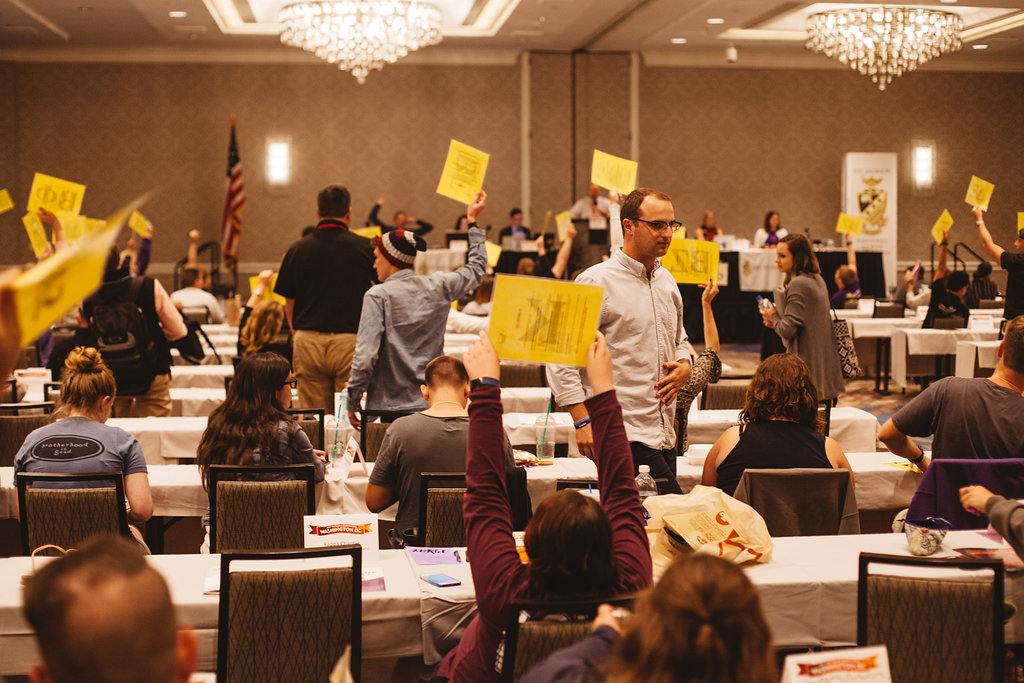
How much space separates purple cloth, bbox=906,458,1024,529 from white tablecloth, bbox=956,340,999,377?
5.97m

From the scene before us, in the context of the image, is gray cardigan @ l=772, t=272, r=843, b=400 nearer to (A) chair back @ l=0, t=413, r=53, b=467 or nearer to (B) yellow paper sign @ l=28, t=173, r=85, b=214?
(A) chair back @ l=0, t=413, r=53, b=467

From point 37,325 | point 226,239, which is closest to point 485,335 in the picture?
point 37,325

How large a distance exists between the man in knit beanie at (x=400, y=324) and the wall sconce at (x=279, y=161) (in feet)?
39.9

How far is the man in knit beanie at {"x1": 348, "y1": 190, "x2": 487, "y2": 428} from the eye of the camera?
4.85 metres

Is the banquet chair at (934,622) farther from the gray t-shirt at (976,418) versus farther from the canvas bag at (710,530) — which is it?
the gray t-shirt at (976,418)

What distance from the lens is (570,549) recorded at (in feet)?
6.72

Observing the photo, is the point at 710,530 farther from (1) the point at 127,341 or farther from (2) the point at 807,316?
(1) the point at 127,341

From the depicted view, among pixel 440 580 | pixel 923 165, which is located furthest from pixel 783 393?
pixel 923 165

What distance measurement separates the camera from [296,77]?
16516mm

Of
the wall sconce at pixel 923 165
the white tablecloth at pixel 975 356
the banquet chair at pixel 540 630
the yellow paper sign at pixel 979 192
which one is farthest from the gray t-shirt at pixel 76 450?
the wall sconce at pixel 923 165

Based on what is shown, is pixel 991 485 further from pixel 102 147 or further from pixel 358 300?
pixel 102 147

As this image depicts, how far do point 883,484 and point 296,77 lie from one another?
14.3m

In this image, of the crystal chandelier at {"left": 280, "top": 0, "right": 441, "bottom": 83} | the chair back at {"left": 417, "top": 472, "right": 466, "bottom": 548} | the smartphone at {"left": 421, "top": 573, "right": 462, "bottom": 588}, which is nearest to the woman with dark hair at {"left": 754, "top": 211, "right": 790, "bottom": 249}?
the crystal chandelier at {"left": 280, "top": 0, "right": 441, "bottom": 83}

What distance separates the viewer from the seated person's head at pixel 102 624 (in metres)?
1.32
